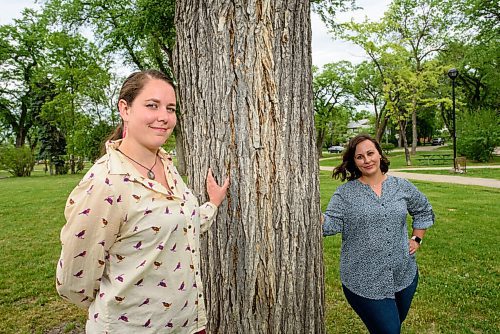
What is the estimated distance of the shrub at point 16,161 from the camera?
29.5 m

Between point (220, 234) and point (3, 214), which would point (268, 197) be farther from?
point (3, 214)

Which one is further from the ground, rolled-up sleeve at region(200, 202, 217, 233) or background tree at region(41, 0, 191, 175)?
background tree at region(41, 0, 191, 175)

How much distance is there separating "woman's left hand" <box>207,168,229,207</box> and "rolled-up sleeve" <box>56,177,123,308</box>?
753mm

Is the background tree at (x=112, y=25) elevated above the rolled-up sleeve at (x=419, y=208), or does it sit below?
above

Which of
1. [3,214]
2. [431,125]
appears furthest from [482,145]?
[431,125]

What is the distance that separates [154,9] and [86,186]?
12.7 metres

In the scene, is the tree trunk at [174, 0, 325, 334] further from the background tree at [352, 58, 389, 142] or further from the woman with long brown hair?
the background tree at [352, 58, 389, 142]

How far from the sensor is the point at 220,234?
7.74ft

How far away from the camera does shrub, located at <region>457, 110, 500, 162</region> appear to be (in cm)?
2314

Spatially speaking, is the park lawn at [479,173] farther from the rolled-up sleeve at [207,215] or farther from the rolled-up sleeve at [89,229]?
the rolled-up sleeve at [89,229]

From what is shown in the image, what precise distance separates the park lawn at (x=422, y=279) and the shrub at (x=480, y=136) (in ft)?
50.0

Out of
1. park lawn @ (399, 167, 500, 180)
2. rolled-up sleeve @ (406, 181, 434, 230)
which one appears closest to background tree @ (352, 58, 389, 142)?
park lawn @ (399, 167, 500, 180)

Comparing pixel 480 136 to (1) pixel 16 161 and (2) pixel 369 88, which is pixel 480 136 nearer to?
(2) pixel 369 88

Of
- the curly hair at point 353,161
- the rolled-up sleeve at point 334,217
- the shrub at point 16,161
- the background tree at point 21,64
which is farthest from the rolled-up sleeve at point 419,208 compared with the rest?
the background tree at point 21,64
